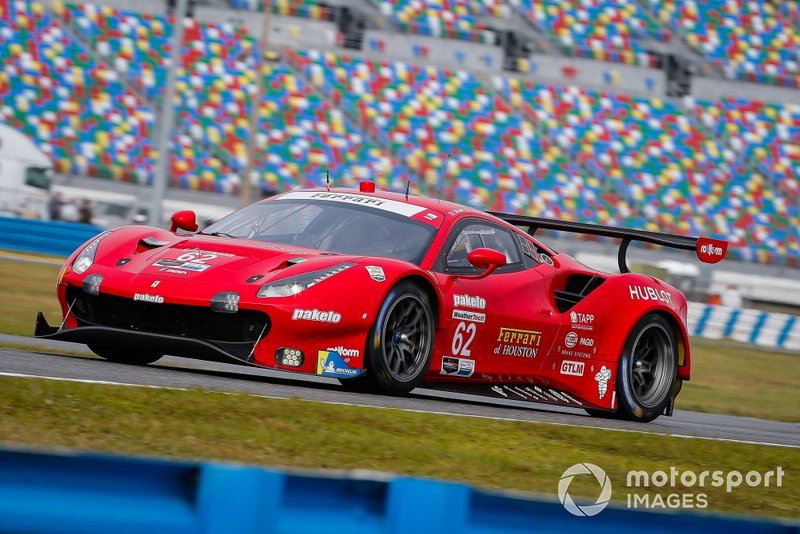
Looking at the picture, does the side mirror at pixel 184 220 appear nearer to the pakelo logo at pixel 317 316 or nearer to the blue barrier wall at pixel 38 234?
the pakelo logo at pixel 317 316

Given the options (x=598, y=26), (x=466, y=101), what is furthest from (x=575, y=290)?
(x=598, y=26)

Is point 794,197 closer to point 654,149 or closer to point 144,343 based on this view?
point 654,149

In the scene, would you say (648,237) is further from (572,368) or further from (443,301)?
(443,301)

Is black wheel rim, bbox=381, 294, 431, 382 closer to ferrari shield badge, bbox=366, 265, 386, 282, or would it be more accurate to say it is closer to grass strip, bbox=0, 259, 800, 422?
ferrari shield badge, bbox=366, 265, 386, 282

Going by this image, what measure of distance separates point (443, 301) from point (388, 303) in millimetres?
525

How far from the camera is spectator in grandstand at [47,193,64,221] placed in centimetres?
2620

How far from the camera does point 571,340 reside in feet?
25.8

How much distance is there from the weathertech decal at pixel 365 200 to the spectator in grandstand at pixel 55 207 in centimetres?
1949

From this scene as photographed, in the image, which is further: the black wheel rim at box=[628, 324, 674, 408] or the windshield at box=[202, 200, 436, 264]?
the black wheel rim at box=[628, 324, 674, 408]

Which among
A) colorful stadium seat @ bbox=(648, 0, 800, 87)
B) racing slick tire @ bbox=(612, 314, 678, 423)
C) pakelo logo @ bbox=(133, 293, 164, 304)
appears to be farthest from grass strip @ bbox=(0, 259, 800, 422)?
colorful stadium seat @ bbox=(648, 0, 800, 87)

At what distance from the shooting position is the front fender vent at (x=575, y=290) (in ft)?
26.4

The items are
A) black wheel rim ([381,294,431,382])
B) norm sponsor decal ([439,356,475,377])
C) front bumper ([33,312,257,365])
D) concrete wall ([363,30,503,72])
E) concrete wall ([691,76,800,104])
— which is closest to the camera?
front bumper ([33,312,257,365])

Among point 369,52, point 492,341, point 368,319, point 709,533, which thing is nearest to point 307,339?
point 368,319

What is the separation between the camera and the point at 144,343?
6227 mm
